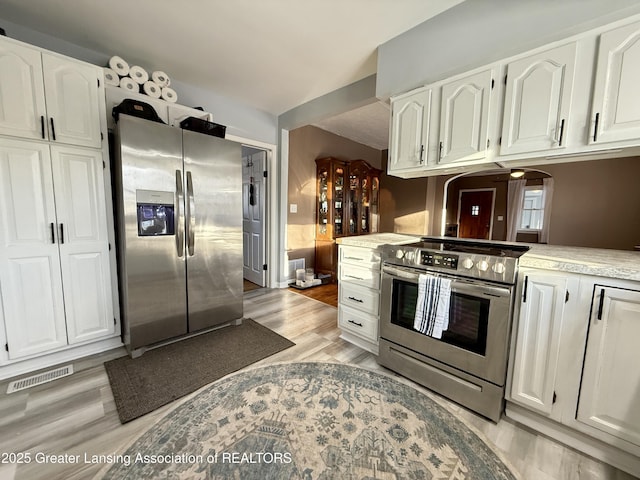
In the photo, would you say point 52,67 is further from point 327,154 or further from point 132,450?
point 327,154

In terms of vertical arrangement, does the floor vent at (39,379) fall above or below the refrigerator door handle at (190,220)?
below

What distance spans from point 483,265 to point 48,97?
3.17 meters

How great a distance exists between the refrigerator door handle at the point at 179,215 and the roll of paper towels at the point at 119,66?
108cm

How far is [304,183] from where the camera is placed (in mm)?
4445

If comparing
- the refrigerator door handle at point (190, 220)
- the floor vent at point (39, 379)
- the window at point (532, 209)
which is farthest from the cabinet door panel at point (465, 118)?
the window at point (532, 209)

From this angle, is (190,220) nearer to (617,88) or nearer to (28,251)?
(28,251)

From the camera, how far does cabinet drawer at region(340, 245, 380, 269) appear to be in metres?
2.17

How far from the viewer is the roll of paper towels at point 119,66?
2282mm

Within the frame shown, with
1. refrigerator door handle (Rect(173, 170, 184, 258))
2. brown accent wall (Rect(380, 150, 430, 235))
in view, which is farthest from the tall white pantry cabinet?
brown accent wall (Rect(380, 150, 430, 235))

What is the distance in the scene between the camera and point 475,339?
1.63 meters

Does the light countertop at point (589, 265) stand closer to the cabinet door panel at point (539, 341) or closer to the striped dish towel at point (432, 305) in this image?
the cabinet door panel at point (539, 341)

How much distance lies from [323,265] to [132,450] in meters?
3.55

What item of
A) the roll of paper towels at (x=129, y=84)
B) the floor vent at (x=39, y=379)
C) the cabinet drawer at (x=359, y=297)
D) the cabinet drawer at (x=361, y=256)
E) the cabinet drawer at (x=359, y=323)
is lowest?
the floor vent at (x=39, y=379)

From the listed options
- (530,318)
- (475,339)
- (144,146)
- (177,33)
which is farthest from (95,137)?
(530,318)
